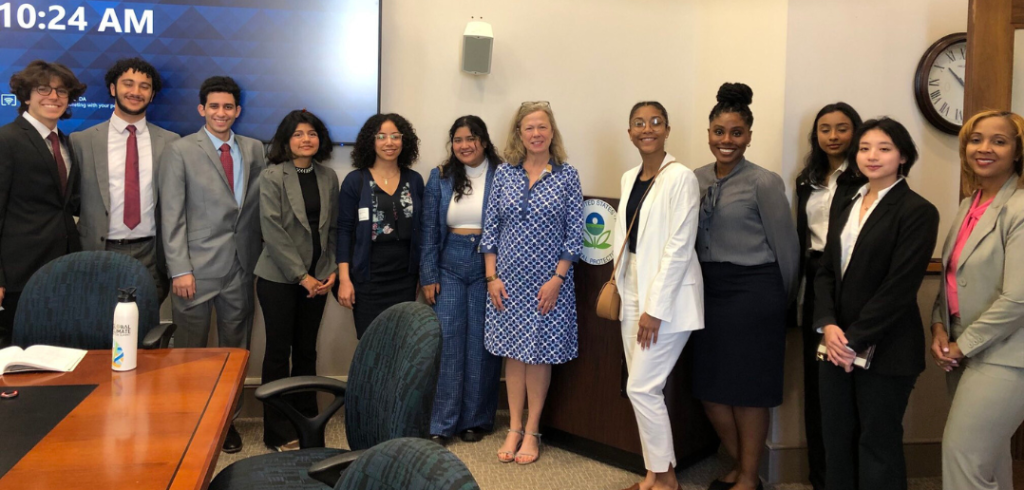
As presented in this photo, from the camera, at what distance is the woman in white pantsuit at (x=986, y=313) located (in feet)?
6.65

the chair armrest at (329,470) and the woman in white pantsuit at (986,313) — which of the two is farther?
the woman in white pantsuit at (986,313)

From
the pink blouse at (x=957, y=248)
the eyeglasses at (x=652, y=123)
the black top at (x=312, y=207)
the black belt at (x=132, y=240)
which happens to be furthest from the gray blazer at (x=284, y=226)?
the pink blouse at (x=957, y=248)

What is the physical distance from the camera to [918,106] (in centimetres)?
304

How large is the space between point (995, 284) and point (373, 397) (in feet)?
6.27

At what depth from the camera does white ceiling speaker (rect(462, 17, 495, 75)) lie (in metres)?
3.53

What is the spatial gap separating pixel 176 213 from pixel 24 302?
31.0 inches

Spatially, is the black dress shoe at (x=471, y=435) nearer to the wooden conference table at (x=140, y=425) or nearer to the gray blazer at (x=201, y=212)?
the gray blazer at (x=201, y=212)

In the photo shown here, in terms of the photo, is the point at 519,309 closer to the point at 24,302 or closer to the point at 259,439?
the point at 259,439

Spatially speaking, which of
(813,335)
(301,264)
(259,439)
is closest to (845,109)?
(813,335)

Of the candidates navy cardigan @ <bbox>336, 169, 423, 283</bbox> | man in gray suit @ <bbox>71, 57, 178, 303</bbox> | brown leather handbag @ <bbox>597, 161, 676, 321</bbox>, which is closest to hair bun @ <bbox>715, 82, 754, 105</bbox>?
brown leather handbag @ <bbox>597, 161, 676, 321</bbox>

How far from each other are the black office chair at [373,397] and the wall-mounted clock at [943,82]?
2.51 m

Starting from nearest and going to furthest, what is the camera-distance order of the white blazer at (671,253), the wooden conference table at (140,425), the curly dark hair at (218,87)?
1. the wooden conference table at (140,425)
2. the white blazer at (671,253)
3. the curly dark hair at (218,87)

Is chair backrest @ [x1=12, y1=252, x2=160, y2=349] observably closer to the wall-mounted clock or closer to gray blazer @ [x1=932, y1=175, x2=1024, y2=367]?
gray blazer @ [x1=932, y1=175, x2=1024, y2=367]

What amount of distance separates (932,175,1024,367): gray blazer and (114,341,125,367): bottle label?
8.17 ft
